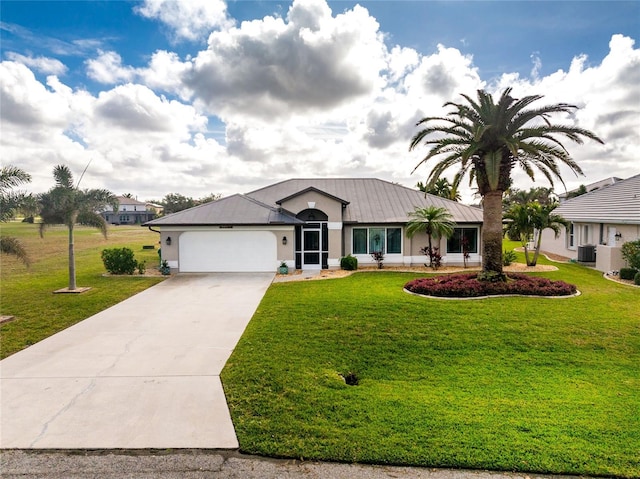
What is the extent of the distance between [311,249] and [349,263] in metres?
2.33

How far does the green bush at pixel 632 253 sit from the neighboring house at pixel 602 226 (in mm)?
1072

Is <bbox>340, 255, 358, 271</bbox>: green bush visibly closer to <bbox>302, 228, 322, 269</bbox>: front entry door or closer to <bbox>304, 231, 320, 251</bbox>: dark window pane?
<bbox>302, 228, 322, 269</bbox>: front entry door

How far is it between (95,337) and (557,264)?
23034 mm

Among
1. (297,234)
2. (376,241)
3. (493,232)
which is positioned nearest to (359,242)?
(376,241)

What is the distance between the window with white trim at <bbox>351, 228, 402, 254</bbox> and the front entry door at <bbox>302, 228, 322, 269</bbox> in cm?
204

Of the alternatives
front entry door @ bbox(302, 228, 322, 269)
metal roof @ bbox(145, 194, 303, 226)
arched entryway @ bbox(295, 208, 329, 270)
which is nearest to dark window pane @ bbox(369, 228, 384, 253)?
arched entryway @ bbox(295, 208, 329, 270)

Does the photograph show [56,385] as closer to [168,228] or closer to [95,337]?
[95,337]

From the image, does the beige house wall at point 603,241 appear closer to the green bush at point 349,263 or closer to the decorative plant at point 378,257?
the decorative plant at point 378,257

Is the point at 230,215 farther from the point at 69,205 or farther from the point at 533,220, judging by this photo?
the point at 533,220

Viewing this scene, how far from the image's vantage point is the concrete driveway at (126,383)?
16.0 feet

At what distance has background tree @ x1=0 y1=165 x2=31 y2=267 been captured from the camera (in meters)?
11.0

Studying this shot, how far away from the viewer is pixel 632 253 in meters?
15.6

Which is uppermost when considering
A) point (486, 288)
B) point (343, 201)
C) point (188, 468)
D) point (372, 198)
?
point (372, 198)

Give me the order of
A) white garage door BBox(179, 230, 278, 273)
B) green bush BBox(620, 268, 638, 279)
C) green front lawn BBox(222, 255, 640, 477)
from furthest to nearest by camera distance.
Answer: white garage door BBox(179, 230, 278, 273)
green bush BBox(620, 268, 638, 279)
green front lawn BBox(222, 255, 640, 477)
